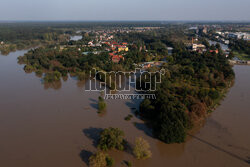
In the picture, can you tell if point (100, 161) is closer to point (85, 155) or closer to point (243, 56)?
point (85, 155)

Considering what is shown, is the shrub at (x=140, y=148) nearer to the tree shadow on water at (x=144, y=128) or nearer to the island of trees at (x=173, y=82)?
the island of trees at (x=173, y=82)

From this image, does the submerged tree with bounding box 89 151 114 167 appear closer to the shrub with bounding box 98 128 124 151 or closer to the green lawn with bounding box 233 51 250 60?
the shrub with bounding box 98 128 124 151

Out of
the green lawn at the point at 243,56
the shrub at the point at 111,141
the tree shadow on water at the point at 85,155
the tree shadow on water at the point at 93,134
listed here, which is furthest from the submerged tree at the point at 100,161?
the green lawn at the point at 243,56

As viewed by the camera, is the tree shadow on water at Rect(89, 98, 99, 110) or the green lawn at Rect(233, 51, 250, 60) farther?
the green lawn at Rect(233, 51, 250, 60)

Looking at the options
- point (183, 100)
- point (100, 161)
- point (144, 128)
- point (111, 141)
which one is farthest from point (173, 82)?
point (100, 161)

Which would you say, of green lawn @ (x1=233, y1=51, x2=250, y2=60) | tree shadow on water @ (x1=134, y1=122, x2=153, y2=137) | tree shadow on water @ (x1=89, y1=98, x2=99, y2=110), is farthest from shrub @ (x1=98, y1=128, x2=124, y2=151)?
green lawn @ (x1=233, y1=51, x2=250, y2=60)

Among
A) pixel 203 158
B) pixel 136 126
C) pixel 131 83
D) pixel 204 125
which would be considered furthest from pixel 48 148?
pixel 131 83

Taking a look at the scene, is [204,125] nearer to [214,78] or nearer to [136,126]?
[136,126]
